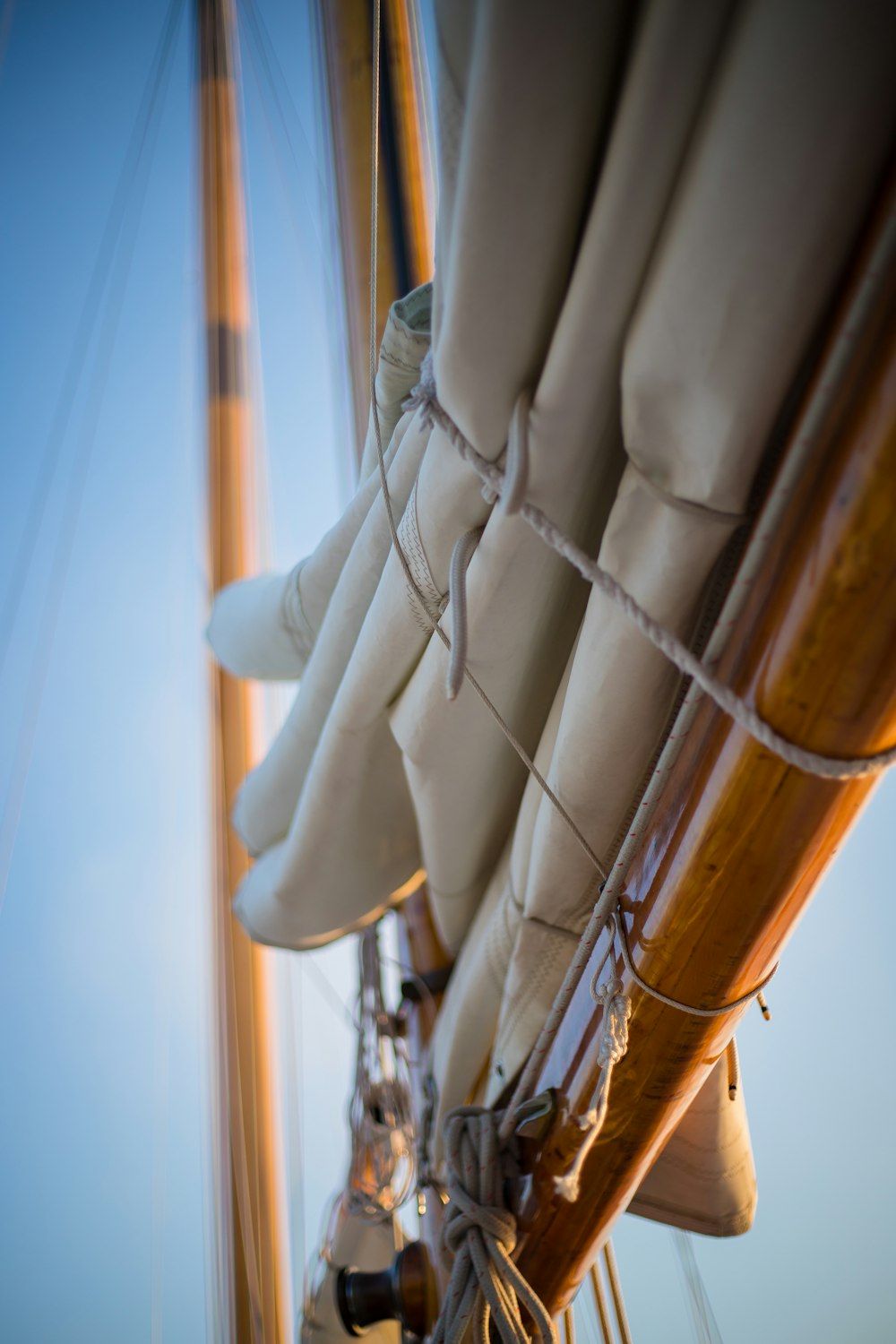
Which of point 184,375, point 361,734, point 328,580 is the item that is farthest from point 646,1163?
point 184,375

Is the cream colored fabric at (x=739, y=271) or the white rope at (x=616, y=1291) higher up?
the cream colored fabric at (x=739, y=271)

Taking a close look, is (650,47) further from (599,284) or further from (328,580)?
(328,580)

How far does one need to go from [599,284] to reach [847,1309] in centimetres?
144

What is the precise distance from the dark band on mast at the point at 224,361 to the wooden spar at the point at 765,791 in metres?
2.49

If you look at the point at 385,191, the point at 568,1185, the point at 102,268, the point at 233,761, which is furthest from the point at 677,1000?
the point at 102,268

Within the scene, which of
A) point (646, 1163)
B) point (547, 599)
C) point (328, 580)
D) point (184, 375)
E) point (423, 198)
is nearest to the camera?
point (547, 599)

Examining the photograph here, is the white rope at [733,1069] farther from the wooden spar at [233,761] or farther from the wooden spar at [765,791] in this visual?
the wooden spar at [233,761]

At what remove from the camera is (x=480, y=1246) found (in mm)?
594

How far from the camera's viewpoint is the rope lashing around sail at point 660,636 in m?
0.33

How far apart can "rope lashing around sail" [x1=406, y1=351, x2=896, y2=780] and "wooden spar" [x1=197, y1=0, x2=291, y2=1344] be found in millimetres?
2036

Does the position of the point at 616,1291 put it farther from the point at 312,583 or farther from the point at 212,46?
the point at 212,46

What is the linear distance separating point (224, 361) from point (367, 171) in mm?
1528

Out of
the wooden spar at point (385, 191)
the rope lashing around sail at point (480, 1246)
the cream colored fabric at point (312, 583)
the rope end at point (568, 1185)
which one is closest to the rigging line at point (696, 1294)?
the wooden spar at point (385, 191)

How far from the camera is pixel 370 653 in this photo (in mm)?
598
